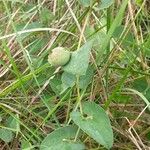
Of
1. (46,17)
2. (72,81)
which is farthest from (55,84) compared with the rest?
(46,17)

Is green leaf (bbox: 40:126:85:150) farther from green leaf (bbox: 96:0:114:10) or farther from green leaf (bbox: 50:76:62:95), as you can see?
green leaf (bbox: 96:0:114:10)

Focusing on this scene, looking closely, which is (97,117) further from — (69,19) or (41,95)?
(69,19)

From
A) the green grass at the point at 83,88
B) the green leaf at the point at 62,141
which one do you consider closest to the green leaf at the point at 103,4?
the green grass at the point at 83,88

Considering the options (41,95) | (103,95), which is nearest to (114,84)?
(103,95)

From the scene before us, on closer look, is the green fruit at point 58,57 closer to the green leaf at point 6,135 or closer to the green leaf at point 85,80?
the green leaf at point 85,80

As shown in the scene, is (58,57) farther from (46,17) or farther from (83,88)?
(46,17)
